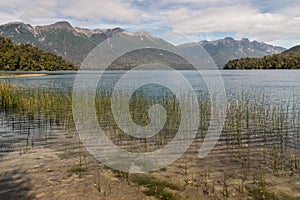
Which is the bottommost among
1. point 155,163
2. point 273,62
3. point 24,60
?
point 155,163

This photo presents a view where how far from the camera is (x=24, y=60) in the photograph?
102312 millimetres

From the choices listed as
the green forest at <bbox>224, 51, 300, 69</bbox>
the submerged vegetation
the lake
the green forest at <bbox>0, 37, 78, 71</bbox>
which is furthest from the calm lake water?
the green forest at <bbox>224, 51, 300, 69</bbox>

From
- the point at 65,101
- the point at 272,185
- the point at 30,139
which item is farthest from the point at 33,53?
the point at 272,185

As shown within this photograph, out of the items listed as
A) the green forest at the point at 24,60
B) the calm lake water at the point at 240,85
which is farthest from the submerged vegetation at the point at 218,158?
Answer: the green forest at the point at 24,60

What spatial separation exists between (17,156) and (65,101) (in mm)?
9754

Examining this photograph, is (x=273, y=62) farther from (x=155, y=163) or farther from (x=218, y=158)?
(x=155, y=163)

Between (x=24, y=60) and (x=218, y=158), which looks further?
(x=24, y=60)

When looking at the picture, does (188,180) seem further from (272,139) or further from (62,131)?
(62,131)

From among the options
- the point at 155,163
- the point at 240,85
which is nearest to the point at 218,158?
→ the point at 155,163

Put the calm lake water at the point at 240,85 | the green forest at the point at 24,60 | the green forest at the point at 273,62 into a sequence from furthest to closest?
1. the green forest at the point at 273,62
2. the green forest at the point at 24,60
3. the calm lake water at the point at 240,85

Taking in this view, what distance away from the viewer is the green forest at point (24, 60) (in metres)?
97.1

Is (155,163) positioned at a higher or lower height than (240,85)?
lower

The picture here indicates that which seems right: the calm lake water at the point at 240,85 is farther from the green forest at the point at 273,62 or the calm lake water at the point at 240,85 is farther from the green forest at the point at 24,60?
the green forest at the point at 273,62

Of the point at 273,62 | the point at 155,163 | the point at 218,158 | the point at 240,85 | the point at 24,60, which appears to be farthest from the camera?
the point at 273,62
